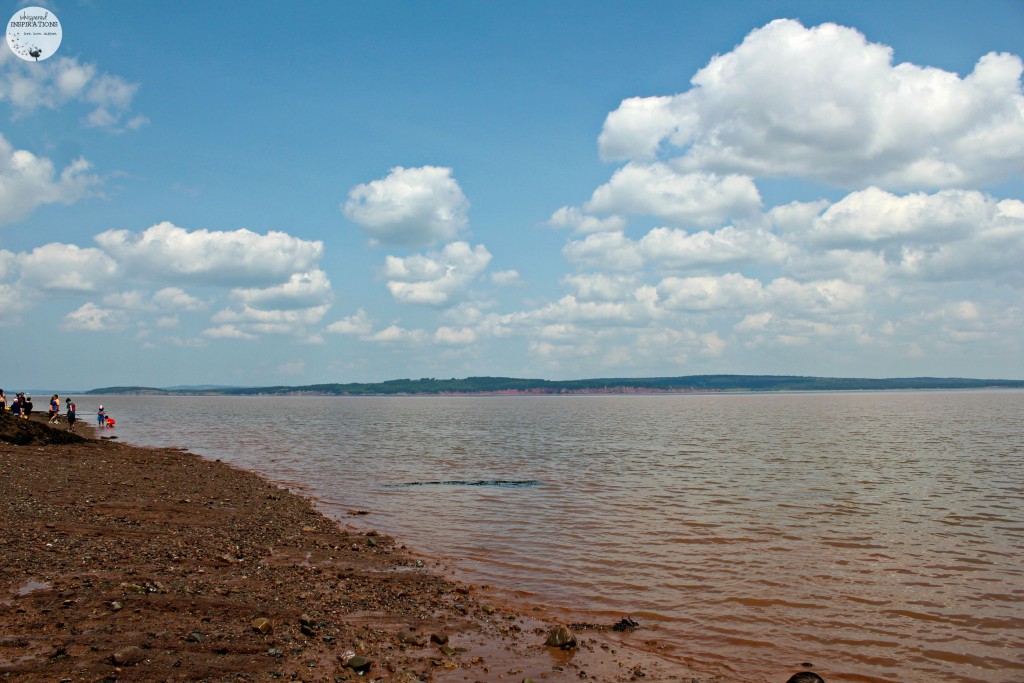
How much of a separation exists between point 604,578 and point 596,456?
29603 mm

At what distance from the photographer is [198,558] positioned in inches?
573

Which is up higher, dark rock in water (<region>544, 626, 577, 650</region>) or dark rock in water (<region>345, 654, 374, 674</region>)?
dark rock in water (<region>345, 654, 374, 674</region>)

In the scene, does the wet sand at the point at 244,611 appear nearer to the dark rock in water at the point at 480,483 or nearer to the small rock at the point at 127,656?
the small rock at the point at 127,656

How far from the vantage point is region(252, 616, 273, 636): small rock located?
1038 centimetres

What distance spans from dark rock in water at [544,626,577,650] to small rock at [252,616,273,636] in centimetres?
479

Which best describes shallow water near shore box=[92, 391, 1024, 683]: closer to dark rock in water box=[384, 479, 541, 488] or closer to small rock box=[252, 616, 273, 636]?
dark rock in water box=[384, 479, 541, 488]

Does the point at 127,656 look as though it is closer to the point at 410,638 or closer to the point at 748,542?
the point at 410,638

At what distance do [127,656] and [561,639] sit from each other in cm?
683

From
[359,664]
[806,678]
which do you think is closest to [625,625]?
[806,678]

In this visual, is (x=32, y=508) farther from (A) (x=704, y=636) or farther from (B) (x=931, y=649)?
(B) (x=931, y=649)

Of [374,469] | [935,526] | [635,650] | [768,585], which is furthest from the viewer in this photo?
[374,469]

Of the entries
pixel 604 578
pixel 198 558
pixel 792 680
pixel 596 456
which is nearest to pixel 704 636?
pixel 792 680

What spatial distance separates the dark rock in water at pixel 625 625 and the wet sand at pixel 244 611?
6.5 inches

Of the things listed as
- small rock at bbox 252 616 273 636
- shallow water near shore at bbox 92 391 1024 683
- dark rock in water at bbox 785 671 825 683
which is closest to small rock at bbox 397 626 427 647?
small rock at bbox 252 616 273 636
